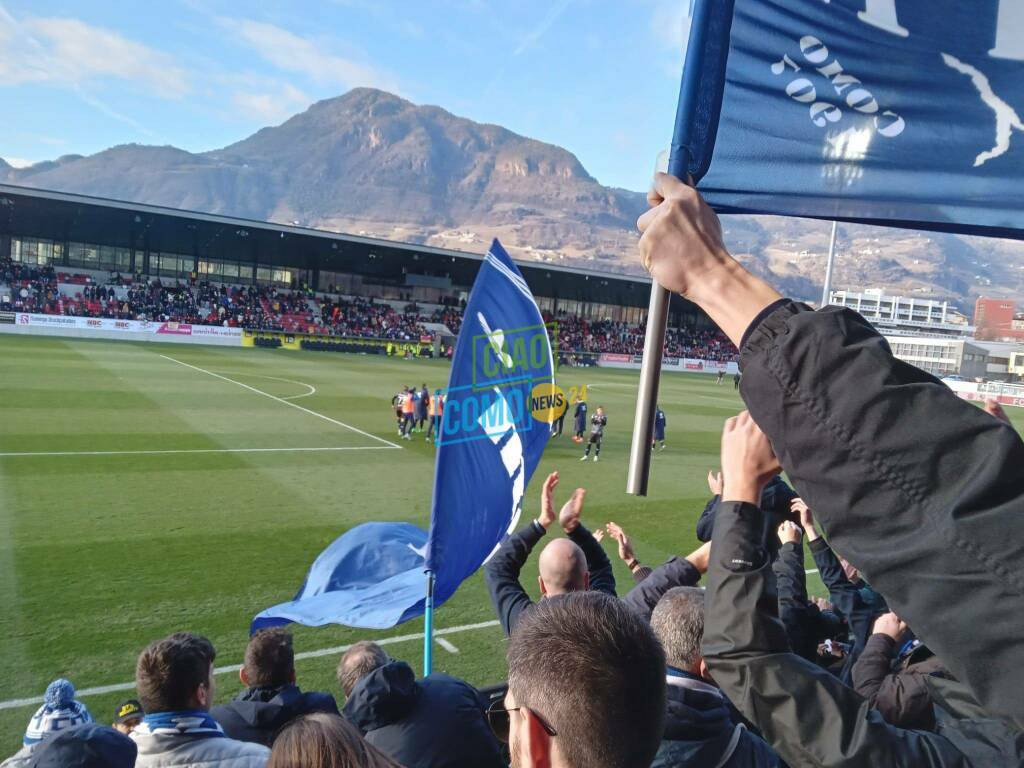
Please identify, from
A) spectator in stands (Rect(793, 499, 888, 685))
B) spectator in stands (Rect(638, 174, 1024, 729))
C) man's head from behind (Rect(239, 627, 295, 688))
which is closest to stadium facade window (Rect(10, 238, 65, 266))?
man's head from behind (Rect(239, 627, 295, 688))

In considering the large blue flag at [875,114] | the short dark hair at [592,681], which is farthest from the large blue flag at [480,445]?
the short dark hair at [592,681]

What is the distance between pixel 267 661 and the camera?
386 cm

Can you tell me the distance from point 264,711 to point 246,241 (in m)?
53.1

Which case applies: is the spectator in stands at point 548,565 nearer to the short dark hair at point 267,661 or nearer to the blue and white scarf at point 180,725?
the short dark hair at point 267,661

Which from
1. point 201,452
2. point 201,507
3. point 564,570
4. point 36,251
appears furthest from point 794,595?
point 36,251

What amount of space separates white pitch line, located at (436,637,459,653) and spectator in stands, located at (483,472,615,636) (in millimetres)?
2961

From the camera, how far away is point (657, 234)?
142 cm

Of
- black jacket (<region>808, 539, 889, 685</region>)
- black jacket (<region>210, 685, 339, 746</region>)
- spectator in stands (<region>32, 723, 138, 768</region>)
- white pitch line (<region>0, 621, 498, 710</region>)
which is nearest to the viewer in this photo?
spectator in stands (<region>32, 723, 138, 768</region>)

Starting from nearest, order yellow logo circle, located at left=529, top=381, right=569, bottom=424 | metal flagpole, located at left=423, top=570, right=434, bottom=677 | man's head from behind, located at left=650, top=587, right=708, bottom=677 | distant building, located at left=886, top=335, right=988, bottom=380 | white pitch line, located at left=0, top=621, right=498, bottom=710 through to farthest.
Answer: man's head from behind, located at left=650, top=587, right=708, bottom=677
metal flagpole, located at left=423, top=570, right=434, bottom=677
yellow logo circle, located at left=529, top=381, right=569, bottom=424
white pitch line, located at left=0, top=621, right=498, bottom=710
distant building, located at left=886, top=335, right=988, bottom=380

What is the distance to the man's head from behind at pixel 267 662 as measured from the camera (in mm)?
3855

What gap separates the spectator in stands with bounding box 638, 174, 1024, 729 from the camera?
0.90 meters

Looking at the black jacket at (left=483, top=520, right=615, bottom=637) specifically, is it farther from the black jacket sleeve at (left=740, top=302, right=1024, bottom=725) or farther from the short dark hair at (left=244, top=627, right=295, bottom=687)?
the black jacket sleeve at (left=740, top=302, right=1024, bottom=725)

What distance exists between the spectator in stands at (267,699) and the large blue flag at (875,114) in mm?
3223

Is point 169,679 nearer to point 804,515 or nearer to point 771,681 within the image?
point 771,681
